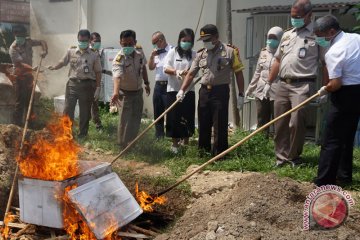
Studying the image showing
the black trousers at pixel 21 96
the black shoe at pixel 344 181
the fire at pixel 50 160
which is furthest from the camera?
the black trousers at pixel 21 96

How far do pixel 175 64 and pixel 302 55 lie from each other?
251 centimetres

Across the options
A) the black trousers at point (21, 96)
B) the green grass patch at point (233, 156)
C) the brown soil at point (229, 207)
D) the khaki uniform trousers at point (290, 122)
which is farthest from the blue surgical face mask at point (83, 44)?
the khaki uniform trousers at point (290, 122)

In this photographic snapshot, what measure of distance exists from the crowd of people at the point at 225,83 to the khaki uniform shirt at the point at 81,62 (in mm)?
20

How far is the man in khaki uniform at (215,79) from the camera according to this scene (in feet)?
22.7

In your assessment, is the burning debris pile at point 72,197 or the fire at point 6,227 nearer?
the burning debris pile at point 72,197

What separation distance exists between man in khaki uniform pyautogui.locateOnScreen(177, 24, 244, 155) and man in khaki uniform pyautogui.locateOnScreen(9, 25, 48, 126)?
3714mm

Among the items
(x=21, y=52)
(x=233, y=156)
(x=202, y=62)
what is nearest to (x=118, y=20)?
(x=21, y=52)

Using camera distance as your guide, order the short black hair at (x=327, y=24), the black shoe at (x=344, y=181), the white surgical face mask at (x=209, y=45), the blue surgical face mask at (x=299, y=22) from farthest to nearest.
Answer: the white surgical face mask at (x=209, y=45)
the blue surgical face mask at (x=299, y=22)
the black shoe at (x=344, y=181)
the short black hair at (x=327, y=24)

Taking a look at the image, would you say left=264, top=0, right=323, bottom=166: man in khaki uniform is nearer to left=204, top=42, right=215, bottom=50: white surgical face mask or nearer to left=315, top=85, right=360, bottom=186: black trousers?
left=315, top=85, right=360, bottom=186: black trousers

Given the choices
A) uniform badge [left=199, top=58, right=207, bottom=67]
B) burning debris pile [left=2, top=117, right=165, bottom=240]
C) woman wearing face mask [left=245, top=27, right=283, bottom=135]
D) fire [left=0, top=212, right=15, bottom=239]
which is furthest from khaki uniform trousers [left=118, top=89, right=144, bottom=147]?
fire [left=0, top=212, right=15, bottom=239]

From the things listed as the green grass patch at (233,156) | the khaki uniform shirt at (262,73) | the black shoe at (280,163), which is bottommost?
the green grass patch at (233,156)

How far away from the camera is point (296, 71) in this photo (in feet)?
20.6

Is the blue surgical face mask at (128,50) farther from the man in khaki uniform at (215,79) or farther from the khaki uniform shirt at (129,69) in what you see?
the man in khaki uniform at (215,79)

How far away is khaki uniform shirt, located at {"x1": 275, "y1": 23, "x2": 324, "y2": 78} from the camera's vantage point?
6.19 meters
